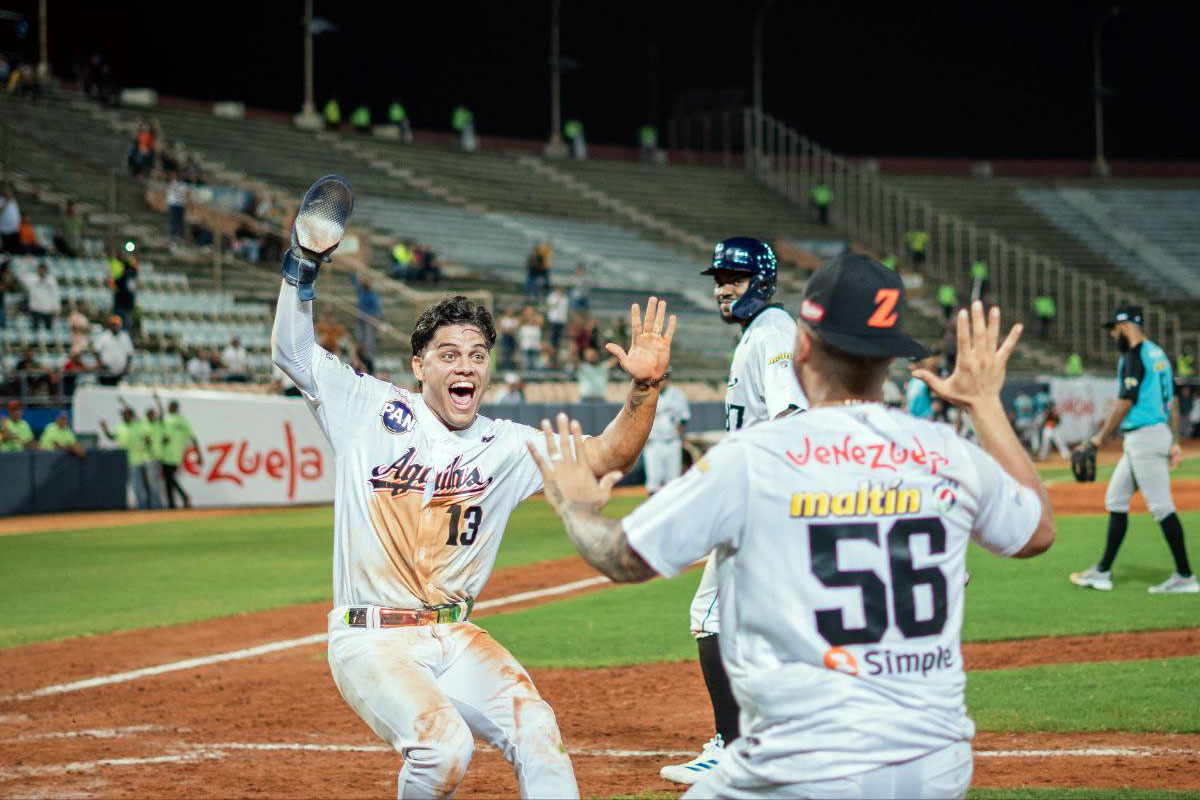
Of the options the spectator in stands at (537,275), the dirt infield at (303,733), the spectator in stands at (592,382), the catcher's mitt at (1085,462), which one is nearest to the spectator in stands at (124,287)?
the spectator in stands at (592,382)

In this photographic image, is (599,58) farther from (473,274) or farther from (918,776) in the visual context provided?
(918,776)

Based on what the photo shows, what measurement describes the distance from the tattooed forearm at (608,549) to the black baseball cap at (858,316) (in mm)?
724

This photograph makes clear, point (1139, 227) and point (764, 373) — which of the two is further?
point (1139, 227)

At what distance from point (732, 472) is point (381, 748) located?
5.02 meters

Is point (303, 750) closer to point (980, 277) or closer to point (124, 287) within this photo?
point (124, 287)

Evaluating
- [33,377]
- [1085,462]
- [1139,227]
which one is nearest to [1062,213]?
[1139,227]

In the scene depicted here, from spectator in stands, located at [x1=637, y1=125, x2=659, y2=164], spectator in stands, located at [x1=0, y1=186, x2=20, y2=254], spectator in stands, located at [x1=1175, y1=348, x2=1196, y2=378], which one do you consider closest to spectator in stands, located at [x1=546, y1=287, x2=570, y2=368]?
spectator in stands, located at [x1=0, y1=186, x2=20, y2=254]

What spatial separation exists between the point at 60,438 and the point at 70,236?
7.25m

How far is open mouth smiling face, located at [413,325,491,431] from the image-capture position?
539 centimetres

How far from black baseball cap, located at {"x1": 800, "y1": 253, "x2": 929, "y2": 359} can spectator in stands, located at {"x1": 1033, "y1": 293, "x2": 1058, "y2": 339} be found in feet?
136

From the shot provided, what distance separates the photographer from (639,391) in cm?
521

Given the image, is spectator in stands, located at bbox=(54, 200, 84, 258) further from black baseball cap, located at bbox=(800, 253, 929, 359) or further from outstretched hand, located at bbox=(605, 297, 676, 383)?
black baseball cap, located at bbox=(800, 253, 929, 359)

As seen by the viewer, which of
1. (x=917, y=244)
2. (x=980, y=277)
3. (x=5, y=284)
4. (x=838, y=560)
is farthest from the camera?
(x=917, y=244)

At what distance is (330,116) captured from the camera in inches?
1811
